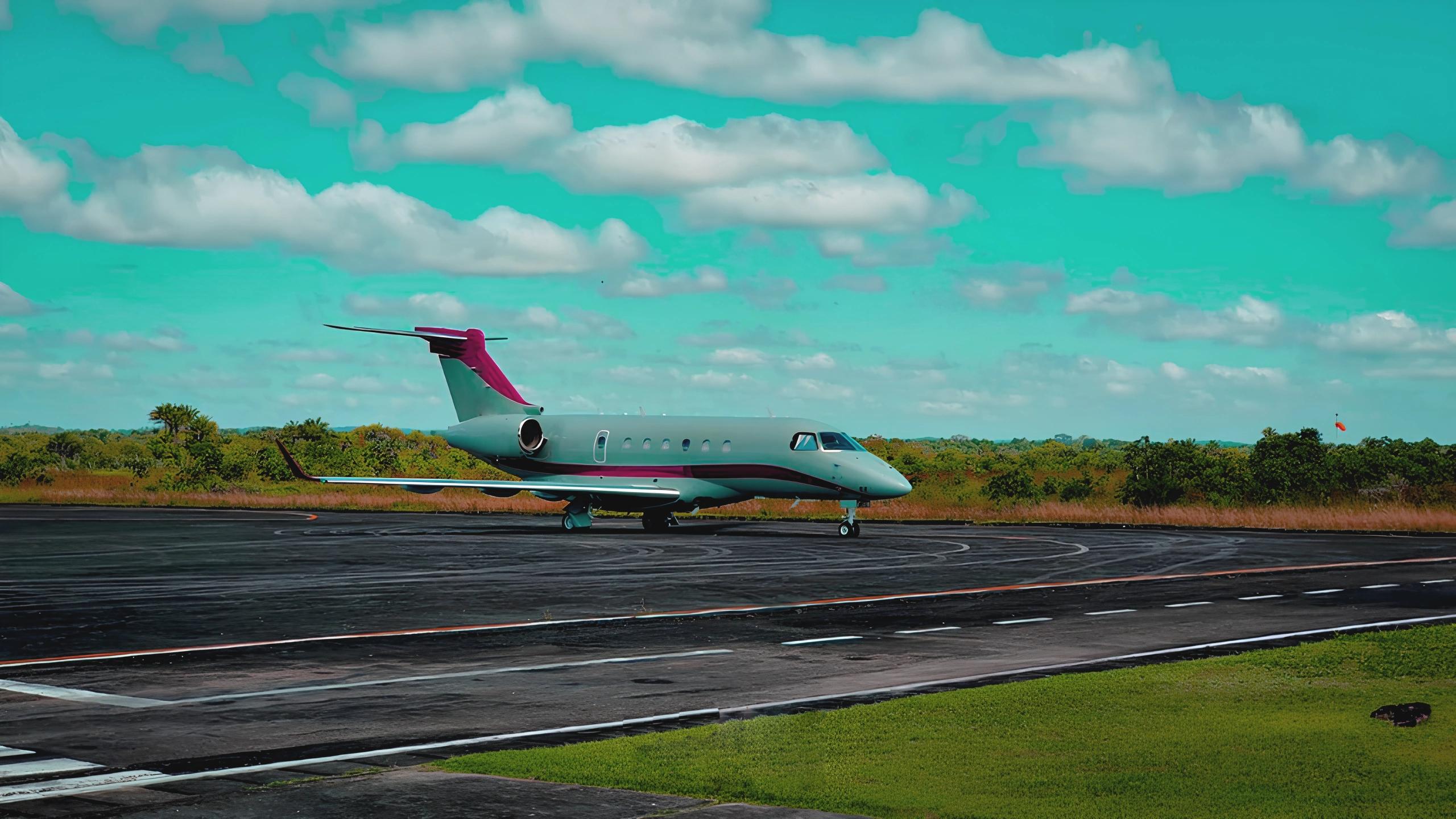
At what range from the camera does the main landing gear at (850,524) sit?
1502 inches

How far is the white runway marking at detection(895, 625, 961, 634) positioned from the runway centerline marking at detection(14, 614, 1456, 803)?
294 centimetres

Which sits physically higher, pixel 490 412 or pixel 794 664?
pixel 490 412

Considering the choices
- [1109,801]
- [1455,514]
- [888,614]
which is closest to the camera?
[1109,801]

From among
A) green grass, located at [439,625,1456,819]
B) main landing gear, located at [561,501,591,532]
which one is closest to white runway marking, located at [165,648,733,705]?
green grass, located at [439,625,1456,819]

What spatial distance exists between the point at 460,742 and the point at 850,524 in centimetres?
2835

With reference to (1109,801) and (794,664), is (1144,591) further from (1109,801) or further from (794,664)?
(1109,801)

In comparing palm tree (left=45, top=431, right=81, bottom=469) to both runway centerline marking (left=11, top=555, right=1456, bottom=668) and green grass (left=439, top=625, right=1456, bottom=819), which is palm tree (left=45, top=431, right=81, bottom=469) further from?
green grass (left=439, top=625, right=1456, bottom=819)

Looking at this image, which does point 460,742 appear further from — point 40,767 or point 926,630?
point 926,630

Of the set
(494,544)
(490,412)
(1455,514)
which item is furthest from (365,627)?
(1455,514)

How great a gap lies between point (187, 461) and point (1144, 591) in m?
66.1

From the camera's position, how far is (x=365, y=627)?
18.2 m

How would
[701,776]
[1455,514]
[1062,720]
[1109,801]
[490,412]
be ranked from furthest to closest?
[490,412] → [1455,514] → [1062,720] → [701,776] → [1109,801]

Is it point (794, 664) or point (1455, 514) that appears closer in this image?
point (794, 664)

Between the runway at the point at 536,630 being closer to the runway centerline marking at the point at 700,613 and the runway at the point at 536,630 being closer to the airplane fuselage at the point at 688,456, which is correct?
the runway centerline marking at the point at 700,613
